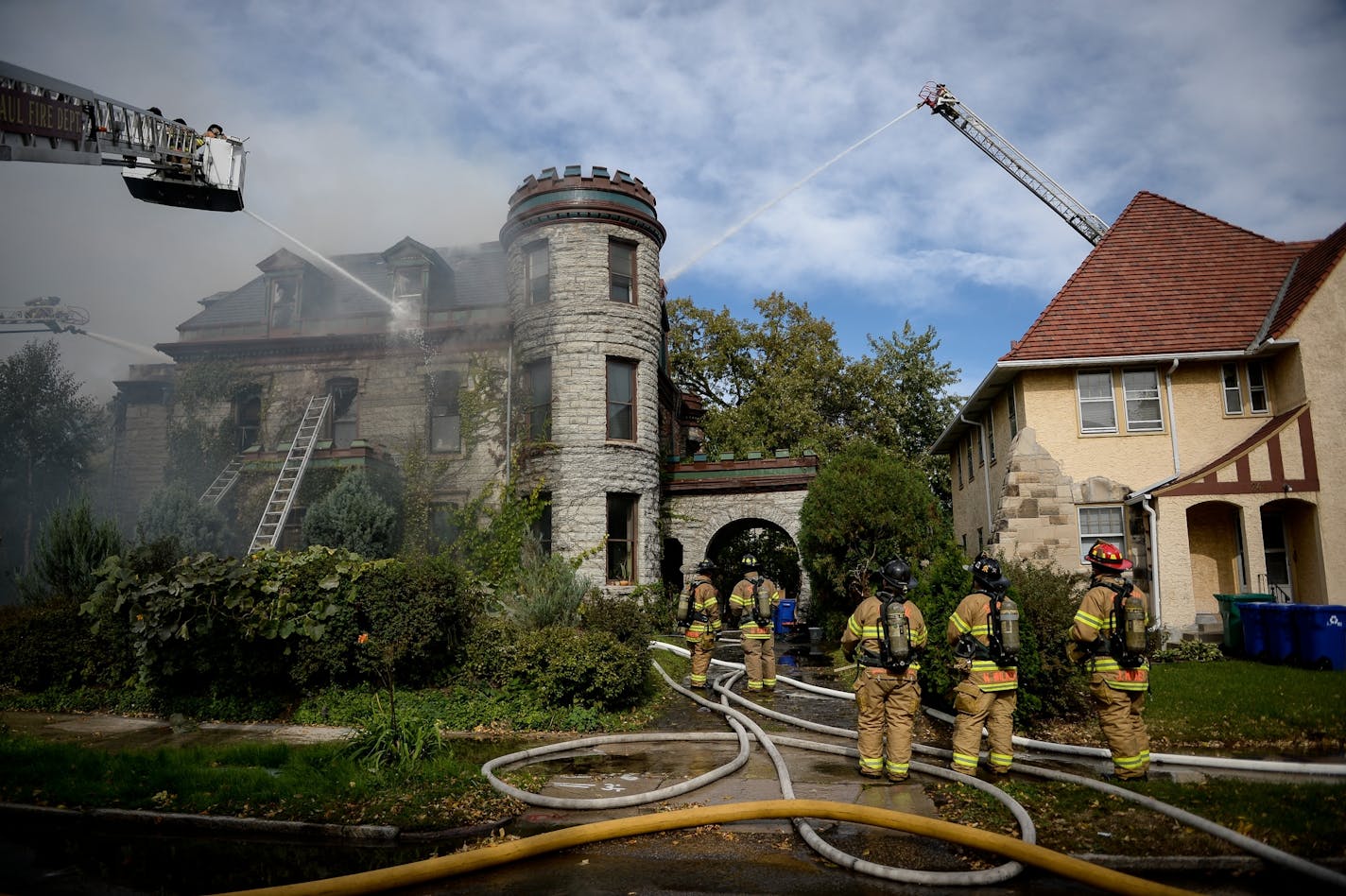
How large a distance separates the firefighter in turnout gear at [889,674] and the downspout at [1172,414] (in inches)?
452

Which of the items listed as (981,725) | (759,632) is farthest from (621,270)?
(981,725)

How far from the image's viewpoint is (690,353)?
34375 millimetres

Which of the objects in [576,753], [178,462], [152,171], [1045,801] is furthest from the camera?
[178,462]

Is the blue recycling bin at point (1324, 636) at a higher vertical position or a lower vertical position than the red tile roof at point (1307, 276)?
lower

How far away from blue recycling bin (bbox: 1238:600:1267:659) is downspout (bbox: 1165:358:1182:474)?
336cm

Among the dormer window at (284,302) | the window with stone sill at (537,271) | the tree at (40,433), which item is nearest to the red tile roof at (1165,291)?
the window with stone sill at (537,271)

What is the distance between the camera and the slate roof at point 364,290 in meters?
22.5

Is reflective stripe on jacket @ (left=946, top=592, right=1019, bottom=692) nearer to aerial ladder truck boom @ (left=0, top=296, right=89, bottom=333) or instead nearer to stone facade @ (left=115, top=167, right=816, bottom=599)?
stone facade @ (left=115, top=167, right=816, bottom=599)

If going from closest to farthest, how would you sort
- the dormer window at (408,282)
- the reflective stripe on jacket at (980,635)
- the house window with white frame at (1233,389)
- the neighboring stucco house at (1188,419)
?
the reflective stripe on jacket at (980,635) < the neighboring stucco house at (1188,419) < the house window with white frame at (1233,389) < the dormer window at (408,282)

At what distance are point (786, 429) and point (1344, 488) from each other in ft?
60.6

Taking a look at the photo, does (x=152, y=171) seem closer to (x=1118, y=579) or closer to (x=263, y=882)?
(x=263, y=882)

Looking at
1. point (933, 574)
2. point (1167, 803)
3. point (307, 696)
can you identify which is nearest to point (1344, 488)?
point (933, 574)

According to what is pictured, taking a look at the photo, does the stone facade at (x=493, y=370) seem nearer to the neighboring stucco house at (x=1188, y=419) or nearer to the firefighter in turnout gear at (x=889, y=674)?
the neighboring stucco house at (x=1188, y=419)

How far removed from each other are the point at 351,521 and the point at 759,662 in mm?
10752
